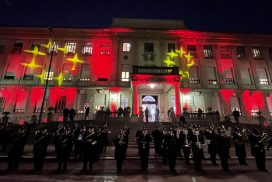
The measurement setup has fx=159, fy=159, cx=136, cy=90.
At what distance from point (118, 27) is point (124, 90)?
422 inches

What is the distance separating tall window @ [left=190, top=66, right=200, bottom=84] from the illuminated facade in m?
0.14

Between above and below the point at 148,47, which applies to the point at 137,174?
below

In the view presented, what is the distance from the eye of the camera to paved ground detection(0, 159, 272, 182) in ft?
20.2

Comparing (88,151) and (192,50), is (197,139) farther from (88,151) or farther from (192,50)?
(192,50)

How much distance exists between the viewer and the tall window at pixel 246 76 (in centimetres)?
2352

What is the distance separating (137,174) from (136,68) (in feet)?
47.1

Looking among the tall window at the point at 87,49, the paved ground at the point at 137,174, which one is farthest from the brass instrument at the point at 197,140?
the tall window at the point at 87,49

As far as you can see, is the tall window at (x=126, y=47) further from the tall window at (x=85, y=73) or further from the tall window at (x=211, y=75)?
the tall window at (x=211, y=75)

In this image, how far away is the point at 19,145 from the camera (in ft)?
25.0

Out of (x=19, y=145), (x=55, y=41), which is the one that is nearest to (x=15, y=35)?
(x=55, y=41)

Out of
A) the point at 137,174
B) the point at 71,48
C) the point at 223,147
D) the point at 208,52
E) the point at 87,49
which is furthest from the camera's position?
the point at 208,52

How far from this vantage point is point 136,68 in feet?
64.4

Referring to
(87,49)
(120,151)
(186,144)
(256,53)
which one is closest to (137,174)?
(120,151)

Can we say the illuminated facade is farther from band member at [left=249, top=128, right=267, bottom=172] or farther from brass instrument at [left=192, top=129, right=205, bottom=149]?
band member at [left=249, top=128, right=267, bottom=172]
